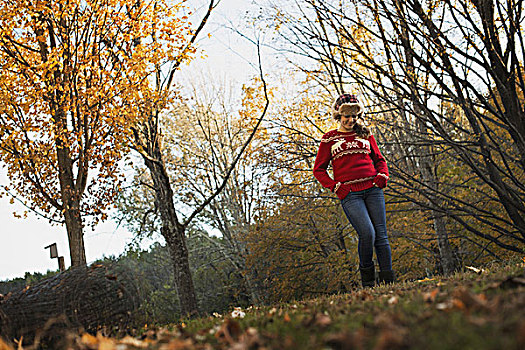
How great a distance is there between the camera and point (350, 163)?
5195mm

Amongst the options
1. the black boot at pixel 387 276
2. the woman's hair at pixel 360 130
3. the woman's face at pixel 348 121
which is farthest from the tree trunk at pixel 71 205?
the black boot at pixel 387 276

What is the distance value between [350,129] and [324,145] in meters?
0.34

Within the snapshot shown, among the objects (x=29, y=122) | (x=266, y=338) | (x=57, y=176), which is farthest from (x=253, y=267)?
(x=266, y=338)

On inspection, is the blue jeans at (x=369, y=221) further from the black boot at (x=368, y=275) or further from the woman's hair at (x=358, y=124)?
the woman's hair at (x=358, y=124)

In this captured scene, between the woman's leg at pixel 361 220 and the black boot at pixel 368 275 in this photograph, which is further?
the black boot at pixel 368 275

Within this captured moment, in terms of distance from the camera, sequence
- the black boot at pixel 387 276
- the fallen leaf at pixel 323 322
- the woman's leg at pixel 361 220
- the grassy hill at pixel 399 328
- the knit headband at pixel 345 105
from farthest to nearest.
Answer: the knit headband at pixel 345 105 < the black boot at pixel 387 276 < the woman's leg at pixel 361 220 < the fallen leaf at pixel 323 322 < the grassy hill at pixel 399 328

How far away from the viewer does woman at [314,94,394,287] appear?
Answer: 511cm

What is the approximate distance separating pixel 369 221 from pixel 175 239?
18.2ft

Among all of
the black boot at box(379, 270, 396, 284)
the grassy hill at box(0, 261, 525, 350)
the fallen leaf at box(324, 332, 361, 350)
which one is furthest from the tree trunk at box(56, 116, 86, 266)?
the fallen leaf at box(324, 332, 361, 350)

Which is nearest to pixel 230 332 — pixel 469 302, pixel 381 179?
pixel 469 302

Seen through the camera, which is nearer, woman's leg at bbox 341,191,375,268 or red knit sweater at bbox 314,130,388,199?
woman's leg at bbox 341,191,375,268

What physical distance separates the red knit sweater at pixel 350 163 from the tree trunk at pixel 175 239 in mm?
5010

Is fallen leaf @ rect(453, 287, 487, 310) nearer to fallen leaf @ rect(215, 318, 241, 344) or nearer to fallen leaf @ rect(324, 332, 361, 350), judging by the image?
fallen leaf @ rect(324, 332, 361, 350)

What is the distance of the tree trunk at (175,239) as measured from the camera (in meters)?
9.67
